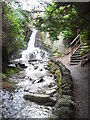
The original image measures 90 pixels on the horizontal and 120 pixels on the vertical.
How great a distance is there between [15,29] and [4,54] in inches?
90.8

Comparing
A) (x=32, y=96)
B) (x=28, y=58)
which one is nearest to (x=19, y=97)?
(x=32, y=96)

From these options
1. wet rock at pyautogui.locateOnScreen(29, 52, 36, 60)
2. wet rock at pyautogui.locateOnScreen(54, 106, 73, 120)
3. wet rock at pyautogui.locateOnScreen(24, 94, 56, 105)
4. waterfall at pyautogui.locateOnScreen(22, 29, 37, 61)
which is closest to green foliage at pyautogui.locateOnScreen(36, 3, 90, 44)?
wet rock at pyautogui.locateOnScreen(24, 94, 56, 105)

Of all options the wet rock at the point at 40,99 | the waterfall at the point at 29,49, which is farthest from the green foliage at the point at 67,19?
the waterfall at the point at 29,49

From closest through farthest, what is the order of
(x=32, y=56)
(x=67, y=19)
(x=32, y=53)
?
(x=67, y=19), (x=32, y=56), (x=32, y=53)

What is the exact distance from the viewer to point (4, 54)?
1128cm

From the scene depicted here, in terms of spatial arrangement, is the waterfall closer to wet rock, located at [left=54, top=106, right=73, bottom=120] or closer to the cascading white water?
the cascading white water

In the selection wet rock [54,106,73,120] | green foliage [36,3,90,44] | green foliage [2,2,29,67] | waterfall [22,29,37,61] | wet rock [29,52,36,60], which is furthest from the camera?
waterfall [22,29,37,61]

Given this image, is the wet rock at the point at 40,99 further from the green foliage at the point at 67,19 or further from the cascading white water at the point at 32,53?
the cascading white water at the point at 32,53

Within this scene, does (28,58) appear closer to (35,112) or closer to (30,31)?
(30,31)

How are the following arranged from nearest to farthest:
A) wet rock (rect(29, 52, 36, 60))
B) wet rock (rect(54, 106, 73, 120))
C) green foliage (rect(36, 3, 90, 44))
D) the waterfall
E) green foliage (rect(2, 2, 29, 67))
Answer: wet rock (rect(54, 106, 73, 120)) → green foliage (rect(36, 3, 90, 44)) → green foliage (rect(2, 2, 29, 67)) → wet rock (rect(29, 52, 36, 60)) → the waterfall

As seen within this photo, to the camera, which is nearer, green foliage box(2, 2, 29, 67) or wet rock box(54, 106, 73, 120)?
wet rock box(54, 106, 73, 120)

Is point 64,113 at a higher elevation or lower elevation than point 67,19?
lower

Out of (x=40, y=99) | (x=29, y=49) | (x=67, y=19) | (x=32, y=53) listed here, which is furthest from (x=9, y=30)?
(x=29, y=49)

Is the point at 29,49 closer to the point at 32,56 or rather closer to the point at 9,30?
the point at 32,56
